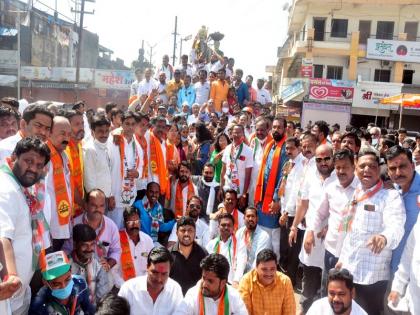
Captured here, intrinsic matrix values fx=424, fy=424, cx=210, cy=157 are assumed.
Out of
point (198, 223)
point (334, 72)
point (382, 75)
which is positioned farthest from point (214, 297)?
point (382, 75)

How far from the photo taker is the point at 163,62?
1250 centimetres

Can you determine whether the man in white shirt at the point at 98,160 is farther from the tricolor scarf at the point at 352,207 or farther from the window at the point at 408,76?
the window at the point at 408,76

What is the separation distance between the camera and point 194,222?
4.78 meters

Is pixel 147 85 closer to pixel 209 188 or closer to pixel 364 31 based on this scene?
pixel 209 188

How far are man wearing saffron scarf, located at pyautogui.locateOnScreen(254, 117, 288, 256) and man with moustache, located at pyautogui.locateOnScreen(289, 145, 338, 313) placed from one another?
0.80 m

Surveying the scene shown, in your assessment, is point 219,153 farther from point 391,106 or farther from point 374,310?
point 391,106

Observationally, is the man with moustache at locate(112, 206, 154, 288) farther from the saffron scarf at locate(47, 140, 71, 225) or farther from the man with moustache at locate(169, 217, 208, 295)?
the saffron scarf at locate(47, 140, 71, 225)

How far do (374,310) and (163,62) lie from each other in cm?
1026

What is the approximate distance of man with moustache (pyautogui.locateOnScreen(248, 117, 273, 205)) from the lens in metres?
5.81

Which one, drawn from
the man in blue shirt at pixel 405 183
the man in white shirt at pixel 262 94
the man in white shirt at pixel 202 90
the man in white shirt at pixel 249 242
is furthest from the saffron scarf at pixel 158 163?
the man in white shirt at pixel 262 94

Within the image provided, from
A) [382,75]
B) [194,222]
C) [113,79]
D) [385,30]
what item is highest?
[385,30]

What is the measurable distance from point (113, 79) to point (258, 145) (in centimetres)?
2425

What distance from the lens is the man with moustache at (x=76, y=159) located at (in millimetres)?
4520

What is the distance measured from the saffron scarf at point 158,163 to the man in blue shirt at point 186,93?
483cm
